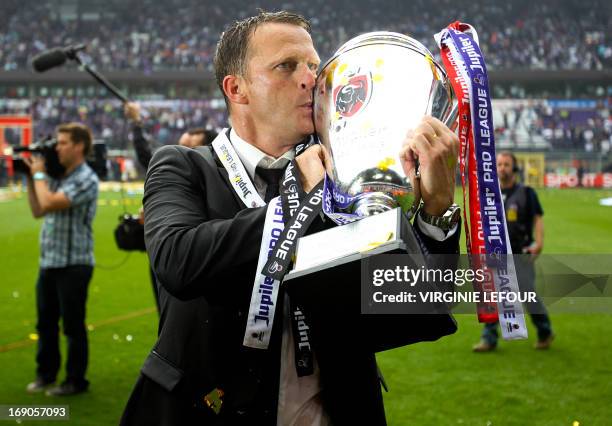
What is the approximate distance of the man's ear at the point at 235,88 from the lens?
1829 mm

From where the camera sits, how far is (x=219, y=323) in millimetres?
1729

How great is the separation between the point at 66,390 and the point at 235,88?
4829 millimetres

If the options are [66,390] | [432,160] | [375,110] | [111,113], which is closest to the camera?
[432,160]

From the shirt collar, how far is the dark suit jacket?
62 millimetres

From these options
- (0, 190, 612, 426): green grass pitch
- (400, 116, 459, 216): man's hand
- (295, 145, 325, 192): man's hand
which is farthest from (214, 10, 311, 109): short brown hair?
(0, 190, 612, 426): green grass pitch

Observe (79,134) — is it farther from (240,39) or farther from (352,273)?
(352,273)

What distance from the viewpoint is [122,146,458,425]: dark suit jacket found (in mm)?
1625

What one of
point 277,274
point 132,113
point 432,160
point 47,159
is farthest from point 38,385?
point 432,160

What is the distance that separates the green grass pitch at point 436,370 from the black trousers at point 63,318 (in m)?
0.24

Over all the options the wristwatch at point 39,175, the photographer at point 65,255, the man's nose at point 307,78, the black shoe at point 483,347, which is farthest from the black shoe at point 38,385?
the man's nose at point 307,78

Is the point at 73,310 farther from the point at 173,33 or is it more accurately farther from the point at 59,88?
the point at 173,33

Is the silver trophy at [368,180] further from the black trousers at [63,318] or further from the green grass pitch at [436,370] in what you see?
the black trousers at [63,318]

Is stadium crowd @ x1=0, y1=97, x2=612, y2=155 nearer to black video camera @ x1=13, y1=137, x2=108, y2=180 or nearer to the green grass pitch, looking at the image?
the green grass pitch

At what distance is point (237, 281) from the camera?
156 cm
